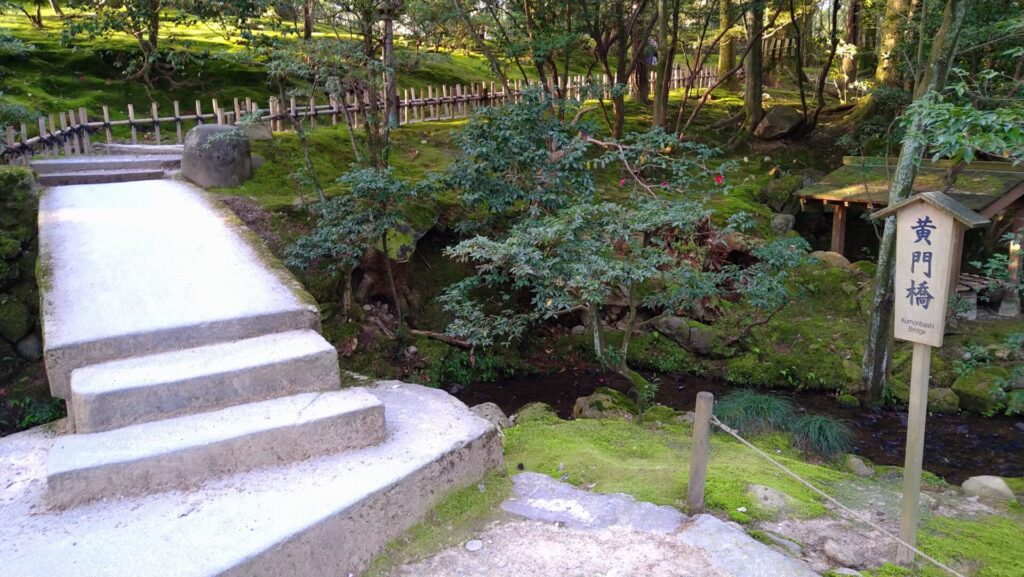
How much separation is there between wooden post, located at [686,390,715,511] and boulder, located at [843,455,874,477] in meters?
2.81

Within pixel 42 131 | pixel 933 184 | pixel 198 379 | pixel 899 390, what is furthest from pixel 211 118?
pixel 933 184

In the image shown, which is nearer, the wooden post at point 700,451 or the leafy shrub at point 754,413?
the wooden post at point 700,451

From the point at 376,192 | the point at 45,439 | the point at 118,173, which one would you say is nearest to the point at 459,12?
the point at 376,192

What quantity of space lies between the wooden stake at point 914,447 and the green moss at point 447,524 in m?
2.40

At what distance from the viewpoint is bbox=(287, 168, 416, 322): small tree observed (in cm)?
805

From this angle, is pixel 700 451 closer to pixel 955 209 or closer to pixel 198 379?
pixel 955 209

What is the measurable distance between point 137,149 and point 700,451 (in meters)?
10.9

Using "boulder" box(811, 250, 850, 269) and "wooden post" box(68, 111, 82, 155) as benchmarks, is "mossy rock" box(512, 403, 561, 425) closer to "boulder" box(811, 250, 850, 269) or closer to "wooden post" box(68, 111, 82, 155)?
"boulder" box(811, 250, 850, 269)

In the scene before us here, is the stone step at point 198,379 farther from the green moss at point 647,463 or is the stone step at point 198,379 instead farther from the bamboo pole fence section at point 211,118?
the bamboo pole fence section at point 211,118

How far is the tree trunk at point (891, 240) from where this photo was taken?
8.09 meters

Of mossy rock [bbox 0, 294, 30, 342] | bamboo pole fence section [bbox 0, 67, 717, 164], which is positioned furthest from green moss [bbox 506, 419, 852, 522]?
mossy rock [bbox 0, 294, 30, 342]

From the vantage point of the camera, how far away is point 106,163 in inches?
396

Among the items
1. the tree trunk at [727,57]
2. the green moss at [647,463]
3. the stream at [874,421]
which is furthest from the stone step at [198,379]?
the tree trunk at [727,57]

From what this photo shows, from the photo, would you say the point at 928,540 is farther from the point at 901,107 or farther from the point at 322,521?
the point at 901,107
